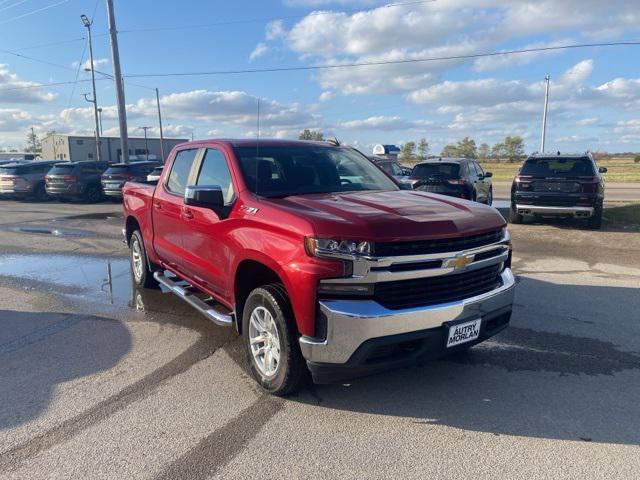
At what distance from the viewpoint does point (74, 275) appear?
7.73m

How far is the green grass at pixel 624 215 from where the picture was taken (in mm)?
12383

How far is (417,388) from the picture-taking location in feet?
12.8

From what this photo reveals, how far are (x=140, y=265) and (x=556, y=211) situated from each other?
9016 millimetres

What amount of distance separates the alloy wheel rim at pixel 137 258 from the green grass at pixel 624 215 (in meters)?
11.0

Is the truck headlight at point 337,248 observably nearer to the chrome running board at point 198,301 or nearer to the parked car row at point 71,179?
the chrome running board at point 198,301

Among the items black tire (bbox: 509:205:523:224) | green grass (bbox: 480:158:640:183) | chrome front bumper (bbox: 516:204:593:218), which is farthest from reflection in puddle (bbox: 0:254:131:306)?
green grass (bbox: 480:158:640:183)

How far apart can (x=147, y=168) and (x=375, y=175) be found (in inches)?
639

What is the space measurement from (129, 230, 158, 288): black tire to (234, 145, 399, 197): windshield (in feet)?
8.97

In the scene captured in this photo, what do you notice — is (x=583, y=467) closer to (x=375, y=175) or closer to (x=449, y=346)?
(x=449, y=346)

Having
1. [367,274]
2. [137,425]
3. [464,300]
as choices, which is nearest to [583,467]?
[464,300]

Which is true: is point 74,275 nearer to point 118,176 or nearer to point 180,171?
point 180,171

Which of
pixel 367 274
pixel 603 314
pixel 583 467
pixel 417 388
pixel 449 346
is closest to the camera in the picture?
pixel 583 467

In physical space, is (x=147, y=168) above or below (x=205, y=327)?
above

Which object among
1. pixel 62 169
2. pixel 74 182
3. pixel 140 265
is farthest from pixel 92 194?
pixel 140 265
